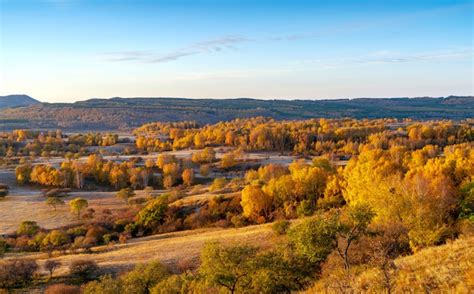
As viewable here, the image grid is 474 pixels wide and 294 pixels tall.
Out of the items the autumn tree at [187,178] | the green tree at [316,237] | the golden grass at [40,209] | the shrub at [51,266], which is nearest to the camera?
the green tree at [316,237]

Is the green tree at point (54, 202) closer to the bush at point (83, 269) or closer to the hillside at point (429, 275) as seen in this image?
the bush at point (83, 269)

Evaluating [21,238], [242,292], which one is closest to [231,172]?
[21,238]

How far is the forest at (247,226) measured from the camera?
25609mm

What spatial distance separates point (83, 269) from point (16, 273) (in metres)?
5.66

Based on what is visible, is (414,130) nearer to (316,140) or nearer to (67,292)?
(316,140)

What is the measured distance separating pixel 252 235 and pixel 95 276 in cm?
1681

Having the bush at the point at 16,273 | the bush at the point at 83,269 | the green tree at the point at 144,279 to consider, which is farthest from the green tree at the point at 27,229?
the green tree at the point at 144,279

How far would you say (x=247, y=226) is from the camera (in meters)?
58.7

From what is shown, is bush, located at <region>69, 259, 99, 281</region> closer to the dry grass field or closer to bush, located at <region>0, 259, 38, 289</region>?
the dry grass field

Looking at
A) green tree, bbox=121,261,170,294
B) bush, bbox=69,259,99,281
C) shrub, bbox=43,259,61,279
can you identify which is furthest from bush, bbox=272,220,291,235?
shrub, bbox=43,259,61,279

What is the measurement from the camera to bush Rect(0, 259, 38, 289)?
123 ft

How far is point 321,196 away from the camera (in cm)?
6988

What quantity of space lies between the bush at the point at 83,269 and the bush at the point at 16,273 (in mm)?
3609

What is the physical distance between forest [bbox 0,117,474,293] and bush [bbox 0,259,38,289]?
99 millimetres
